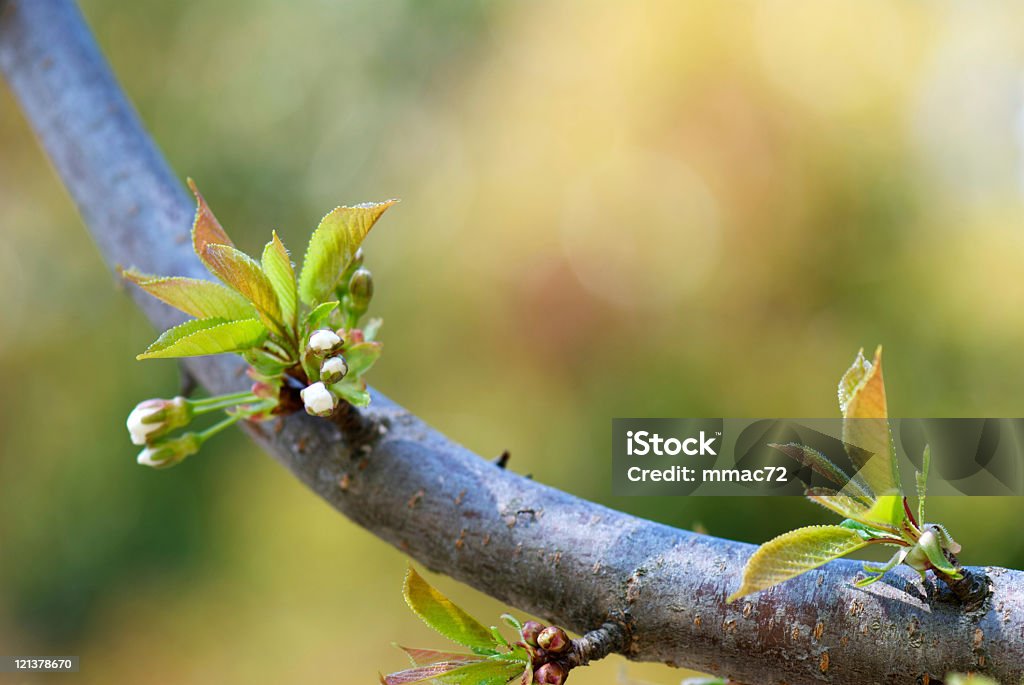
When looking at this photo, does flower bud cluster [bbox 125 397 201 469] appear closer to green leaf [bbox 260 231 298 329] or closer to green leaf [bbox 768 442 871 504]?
green leaf [bbox 260 231 298 329]

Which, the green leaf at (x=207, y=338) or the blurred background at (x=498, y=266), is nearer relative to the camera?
the green leaf at (x=207, y=338)

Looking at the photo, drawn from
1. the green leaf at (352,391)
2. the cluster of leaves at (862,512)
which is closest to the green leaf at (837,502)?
the cluster of leaves at (862,512)

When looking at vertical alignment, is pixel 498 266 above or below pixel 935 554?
above

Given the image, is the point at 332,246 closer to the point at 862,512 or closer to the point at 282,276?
→ the point at 282,276

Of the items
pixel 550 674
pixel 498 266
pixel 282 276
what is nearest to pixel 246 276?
pixel 282 276

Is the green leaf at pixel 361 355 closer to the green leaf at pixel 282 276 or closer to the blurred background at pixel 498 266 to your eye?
the green leaf at pixel 282 276

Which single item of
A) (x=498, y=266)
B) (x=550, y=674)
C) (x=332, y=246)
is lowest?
(x=550, y=674)
